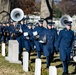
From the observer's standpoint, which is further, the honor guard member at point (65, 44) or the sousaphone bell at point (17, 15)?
the sousaphone bell at point (17, 15)

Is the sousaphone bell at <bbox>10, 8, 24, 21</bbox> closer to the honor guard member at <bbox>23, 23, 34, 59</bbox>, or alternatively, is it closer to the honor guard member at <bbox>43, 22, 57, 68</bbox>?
the honor guard member at <bbox>23, 23, 34, 59</bbox>

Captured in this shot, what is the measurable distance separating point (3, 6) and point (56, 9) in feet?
163

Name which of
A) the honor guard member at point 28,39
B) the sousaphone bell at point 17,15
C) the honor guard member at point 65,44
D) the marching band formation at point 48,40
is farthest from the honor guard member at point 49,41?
the sousaphone bell at point 17,15

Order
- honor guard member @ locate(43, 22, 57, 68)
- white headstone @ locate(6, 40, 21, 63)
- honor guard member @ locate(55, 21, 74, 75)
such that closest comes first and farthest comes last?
honor guard member @ locate(55, 21, 74, 75)
honor guard member @ locate(43, 22, 57, 68)
white headstone @ locate(6, 40, 21, 63)

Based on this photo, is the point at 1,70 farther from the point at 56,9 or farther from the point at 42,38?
the point at 56,9

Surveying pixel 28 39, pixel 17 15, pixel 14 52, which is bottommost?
pixel 14 52

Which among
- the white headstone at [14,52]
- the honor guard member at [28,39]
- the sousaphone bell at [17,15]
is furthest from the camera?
the sousaphone bell at [17,15]

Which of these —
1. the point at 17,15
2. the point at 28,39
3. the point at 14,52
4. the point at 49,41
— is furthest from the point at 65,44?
the point at 17,15

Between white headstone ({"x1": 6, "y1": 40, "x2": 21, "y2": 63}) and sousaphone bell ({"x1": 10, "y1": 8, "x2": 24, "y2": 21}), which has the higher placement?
sousaphone bell ({"x1": 10, "y1": 8, "x2": 24, "y2": 21})

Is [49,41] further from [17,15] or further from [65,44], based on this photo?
[17,15]

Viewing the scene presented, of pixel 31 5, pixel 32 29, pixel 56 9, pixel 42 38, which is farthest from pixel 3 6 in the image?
pixel 56 9

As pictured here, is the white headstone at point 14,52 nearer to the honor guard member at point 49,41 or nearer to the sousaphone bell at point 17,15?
the honor guard member at point 49,41

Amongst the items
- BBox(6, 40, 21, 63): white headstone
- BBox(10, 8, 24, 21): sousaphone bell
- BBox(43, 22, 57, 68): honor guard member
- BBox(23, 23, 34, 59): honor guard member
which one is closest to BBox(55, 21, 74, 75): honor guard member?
BBox(43, 22, 57, 68): honor guard member

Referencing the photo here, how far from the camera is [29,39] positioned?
746 inches
